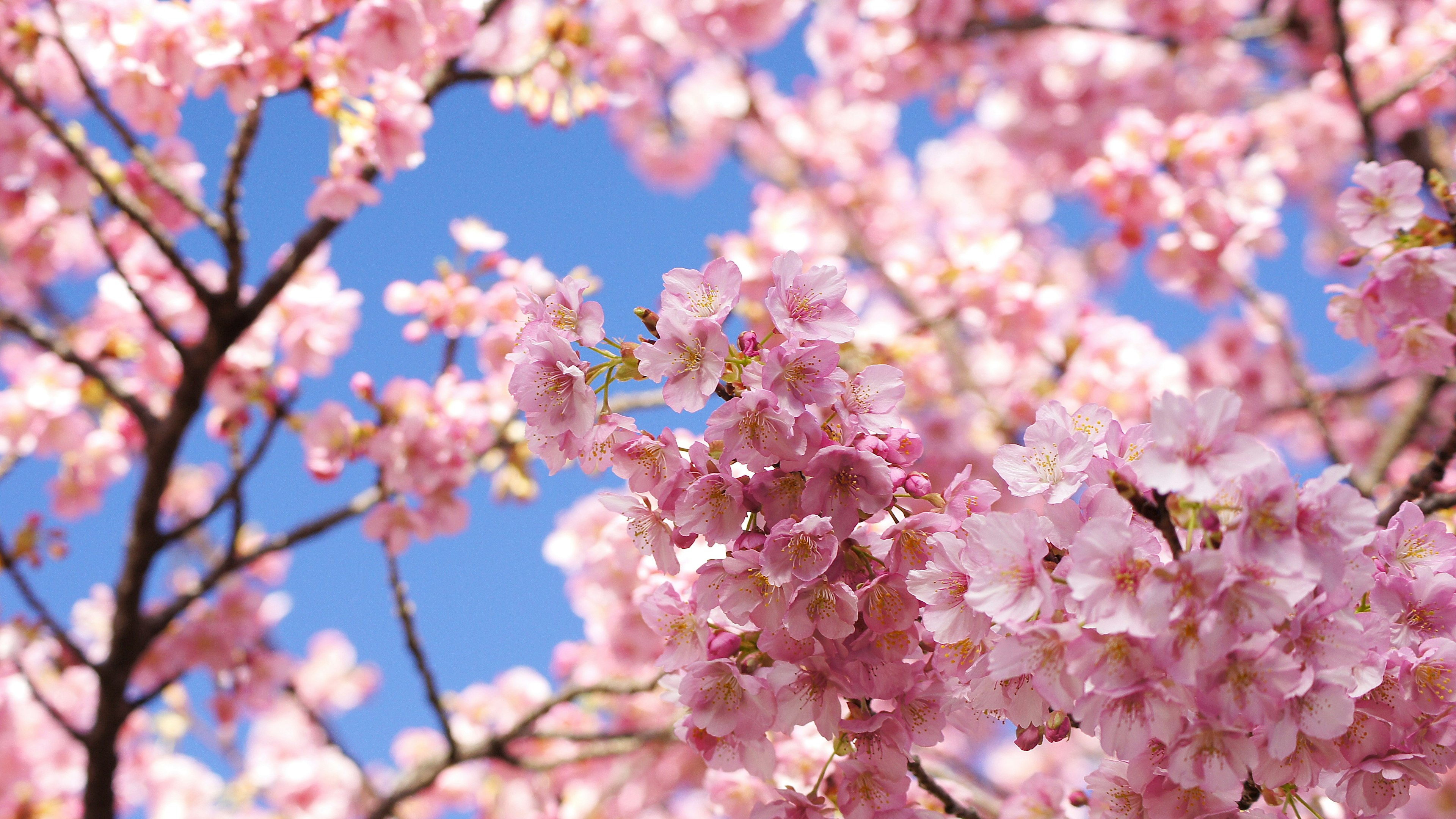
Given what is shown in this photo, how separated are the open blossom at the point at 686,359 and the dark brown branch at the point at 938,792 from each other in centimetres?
89

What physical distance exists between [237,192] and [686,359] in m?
2.35

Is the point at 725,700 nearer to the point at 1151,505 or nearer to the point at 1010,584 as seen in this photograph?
the point at 1010,584

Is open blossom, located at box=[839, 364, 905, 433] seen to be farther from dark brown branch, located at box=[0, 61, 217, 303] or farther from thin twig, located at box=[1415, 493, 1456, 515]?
dark brown branch, located at box=[0, 61, 217, 303]

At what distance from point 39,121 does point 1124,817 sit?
163 inches

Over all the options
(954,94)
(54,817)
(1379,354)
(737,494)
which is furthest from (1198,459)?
(54,817)

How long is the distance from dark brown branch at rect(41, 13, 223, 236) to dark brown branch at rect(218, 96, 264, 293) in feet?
0.16

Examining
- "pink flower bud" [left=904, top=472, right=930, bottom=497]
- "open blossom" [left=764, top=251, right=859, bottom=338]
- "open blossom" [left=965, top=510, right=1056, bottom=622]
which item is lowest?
"open blossom" [left=965, top=510, right=1056, bottom=622]

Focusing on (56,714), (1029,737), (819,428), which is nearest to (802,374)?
(819,428)

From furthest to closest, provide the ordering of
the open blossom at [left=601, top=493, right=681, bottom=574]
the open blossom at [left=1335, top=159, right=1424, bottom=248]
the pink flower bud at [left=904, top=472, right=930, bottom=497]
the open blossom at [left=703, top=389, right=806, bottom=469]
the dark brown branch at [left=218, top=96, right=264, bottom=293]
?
the dark brown branch at [left=218, top=96, right=264, bottom=293], the open blossom at [left=1335, top=159, right=1424, bottom=248], the open blossom at [left=601, top=493, right=681, bottom=574], the pink flower bud at [left=904, top=472, right=930, bottom=497], the open blossom at [left=703, top=389, right=806, bottom=469]

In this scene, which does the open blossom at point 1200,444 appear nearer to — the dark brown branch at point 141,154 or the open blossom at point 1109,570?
the open blossom at point 1109,570

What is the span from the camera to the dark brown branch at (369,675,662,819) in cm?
314

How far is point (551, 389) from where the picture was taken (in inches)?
59.5

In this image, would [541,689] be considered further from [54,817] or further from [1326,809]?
[1326,809]

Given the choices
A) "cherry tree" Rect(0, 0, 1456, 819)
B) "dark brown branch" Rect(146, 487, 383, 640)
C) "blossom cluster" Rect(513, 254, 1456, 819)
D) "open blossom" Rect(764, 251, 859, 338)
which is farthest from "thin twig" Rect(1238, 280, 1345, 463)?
"dark brown branch" Rect(146, 487, 383, 640)
